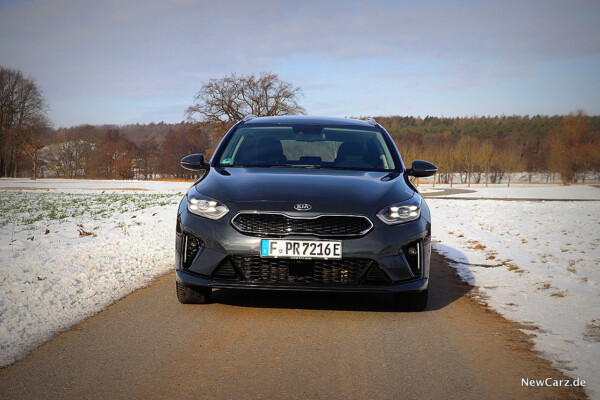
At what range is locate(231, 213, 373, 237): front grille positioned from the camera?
3818mm

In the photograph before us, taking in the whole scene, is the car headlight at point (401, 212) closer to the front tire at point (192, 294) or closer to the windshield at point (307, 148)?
the windshield at point (307, 148)

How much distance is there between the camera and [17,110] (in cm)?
6122

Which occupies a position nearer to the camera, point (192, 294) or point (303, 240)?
point (303, 240)

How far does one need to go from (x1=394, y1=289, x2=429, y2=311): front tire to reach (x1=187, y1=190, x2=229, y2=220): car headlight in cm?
164

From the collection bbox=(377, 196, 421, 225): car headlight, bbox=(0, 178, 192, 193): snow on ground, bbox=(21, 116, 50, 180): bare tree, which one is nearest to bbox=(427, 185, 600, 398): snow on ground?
bbox=(377, 196, 421, 225): car headlight

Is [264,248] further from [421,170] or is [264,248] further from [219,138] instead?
[219,138]

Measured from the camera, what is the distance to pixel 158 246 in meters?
8.00

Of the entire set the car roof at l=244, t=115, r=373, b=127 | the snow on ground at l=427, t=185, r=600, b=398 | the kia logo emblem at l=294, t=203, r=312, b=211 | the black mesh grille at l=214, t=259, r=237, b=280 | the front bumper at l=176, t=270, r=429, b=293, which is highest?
the car roof at l=244, t=115, r=373, b=127

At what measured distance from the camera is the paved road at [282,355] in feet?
8.64

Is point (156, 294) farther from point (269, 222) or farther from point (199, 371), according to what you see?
point (199, 371)


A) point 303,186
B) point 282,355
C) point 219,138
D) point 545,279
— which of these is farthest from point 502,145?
point 282,355

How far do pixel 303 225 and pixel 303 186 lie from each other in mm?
471

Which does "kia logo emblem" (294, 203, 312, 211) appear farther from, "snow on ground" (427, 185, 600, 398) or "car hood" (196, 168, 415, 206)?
"snow on ground" (427, 185, 600, 398)

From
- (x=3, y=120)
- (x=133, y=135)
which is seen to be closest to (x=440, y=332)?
(x=3, y=120)
